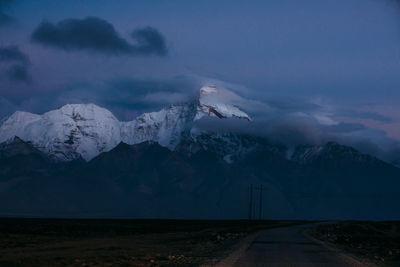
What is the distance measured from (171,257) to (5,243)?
78.1 feet

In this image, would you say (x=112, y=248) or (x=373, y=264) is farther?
(x=112, y=248)

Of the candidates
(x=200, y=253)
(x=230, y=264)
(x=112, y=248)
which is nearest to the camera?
(x=230, y=264)

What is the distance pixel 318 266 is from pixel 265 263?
2.77m

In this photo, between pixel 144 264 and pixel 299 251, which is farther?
pixel 299 251

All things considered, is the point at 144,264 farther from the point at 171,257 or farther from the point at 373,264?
the point at 373,264

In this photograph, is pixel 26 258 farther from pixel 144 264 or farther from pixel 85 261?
pixel 144 264

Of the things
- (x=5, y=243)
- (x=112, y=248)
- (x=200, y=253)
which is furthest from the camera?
(x=5, y=243)

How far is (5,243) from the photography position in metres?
54.2

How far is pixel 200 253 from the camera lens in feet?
132

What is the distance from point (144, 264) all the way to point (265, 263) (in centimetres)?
660

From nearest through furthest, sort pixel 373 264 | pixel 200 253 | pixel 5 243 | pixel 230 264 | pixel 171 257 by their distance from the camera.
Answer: pixel 230 264 < pixel 373 264 < pixel 171 257 < pixel 200 253 < pixel 5 243

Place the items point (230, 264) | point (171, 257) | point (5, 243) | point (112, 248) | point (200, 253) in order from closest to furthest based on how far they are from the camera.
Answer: point (230, 264) < point (171, 257) < point (200, 253) < point (112, 248) < point (5, 243)

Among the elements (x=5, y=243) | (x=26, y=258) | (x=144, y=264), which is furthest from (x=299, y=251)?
A: (x=5, y=243)

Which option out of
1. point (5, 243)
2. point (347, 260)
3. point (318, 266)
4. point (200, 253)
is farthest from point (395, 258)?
point (5, 243)
